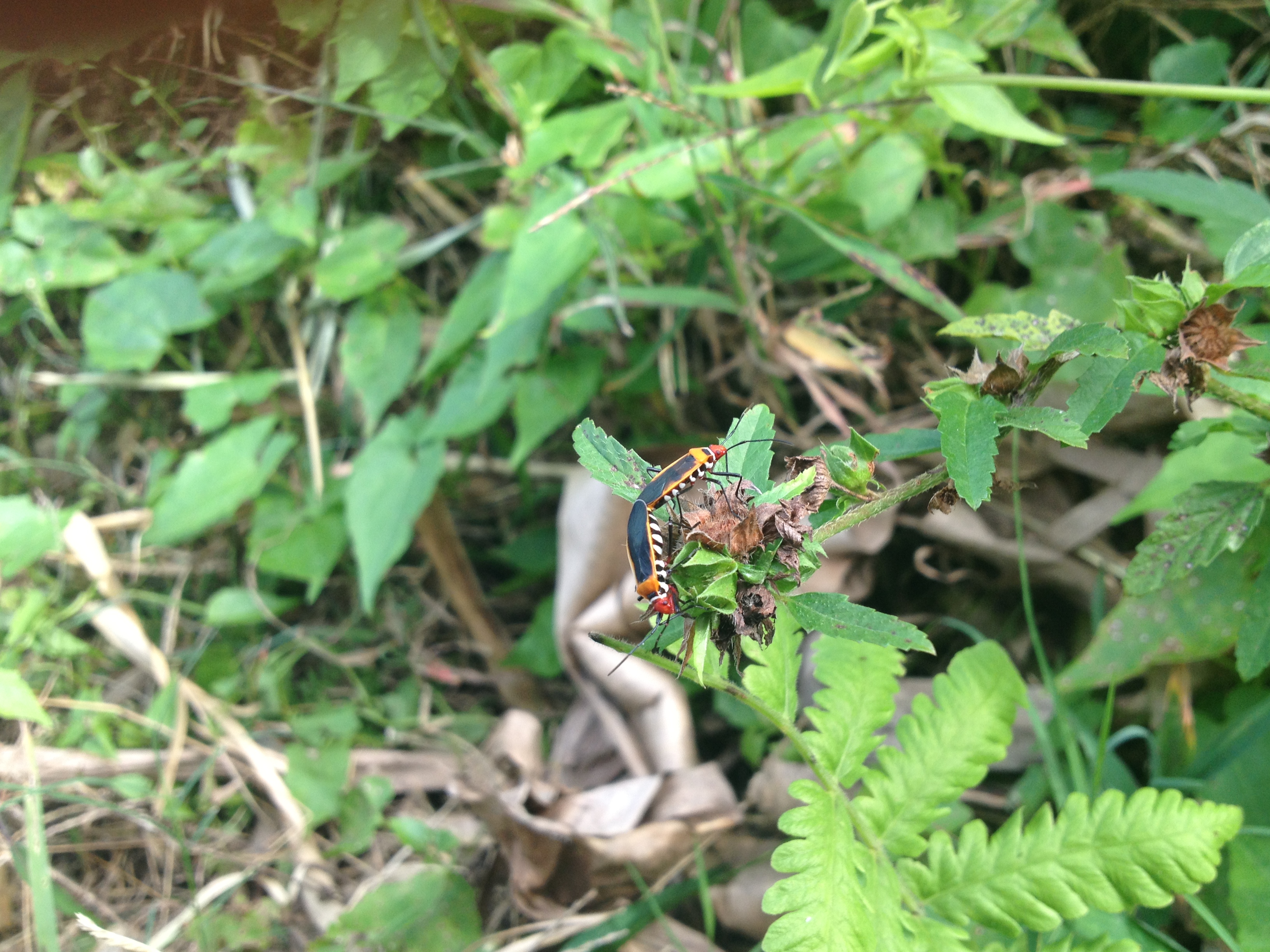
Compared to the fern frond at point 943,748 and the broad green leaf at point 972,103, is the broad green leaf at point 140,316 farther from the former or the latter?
the fern frond at point 943,748

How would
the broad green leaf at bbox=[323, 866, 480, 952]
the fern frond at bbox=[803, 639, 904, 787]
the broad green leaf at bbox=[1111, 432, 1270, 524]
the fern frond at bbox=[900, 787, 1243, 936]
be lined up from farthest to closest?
1. the broad green leaf at bbox=[323, 866, 480, 952]
2. the broad green leaf at bbox=[1111, 432, 1270, 524]
3. the fern frond at bbox=[803, 639, 904, 787]
4. the fern frond at bbox=[900, 787, 1243, 936]

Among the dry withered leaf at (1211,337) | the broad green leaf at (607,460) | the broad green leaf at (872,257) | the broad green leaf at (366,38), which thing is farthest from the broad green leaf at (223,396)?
the dry withered leaf at (1211,337)

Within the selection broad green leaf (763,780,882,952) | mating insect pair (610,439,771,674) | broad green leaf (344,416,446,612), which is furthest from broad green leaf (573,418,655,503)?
broad green leaf (344,416,446,612)

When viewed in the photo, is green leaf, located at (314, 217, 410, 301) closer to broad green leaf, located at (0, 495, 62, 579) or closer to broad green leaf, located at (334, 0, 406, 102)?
broad green leaf, located at (334, 0, 406, 102)

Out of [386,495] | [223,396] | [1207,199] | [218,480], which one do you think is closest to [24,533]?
[218,480]

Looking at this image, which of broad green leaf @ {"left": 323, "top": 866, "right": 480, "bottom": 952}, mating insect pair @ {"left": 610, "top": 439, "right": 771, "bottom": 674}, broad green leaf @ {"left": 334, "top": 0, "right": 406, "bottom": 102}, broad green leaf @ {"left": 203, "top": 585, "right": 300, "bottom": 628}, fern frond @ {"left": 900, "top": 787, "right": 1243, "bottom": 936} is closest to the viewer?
mating insect pair @ {"left": 610, "top": 439, "right": 771, "bottom": 674}

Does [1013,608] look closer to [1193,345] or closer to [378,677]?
[1193,345]
